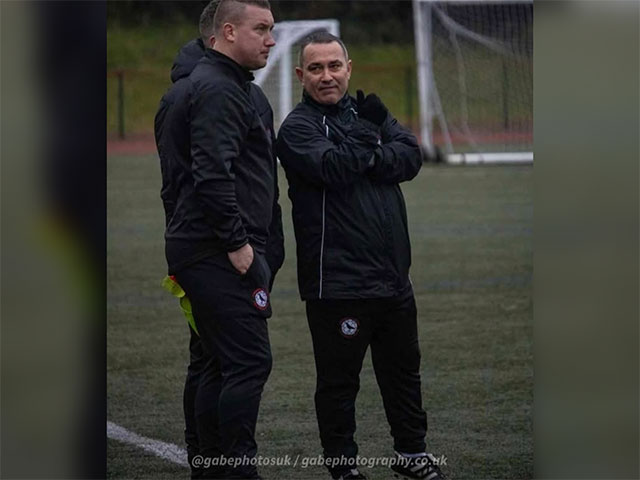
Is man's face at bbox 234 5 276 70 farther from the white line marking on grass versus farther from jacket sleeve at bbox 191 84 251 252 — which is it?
the white line marking on grass

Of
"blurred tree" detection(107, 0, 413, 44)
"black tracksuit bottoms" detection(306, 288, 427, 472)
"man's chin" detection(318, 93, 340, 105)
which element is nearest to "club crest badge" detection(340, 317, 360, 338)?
"black tracksuit bottoms" detection(306, 288, 427, 472)

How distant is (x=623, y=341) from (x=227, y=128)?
1.70 meters

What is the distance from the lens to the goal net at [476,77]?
2138 cm

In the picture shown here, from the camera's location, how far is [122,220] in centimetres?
1360

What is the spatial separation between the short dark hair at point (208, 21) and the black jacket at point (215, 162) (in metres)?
0.38

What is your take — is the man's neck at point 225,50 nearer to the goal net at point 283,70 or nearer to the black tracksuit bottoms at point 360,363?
the black tracksuit bottoms at point 360,363

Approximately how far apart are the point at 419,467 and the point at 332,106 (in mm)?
1347

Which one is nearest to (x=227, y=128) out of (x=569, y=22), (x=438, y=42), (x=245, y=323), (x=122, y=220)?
(x=245, y=323)

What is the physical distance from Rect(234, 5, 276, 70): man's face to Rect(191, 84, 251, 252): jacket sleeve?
6.1 inches

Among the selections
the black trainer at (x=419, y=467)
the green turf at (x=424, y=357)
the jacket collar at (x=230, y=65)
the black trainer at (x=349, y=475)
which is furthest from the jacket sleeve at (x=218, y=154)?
the green turf at (x=424, y=357)

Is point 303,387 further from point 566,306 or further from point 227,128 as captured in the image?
point 566,306

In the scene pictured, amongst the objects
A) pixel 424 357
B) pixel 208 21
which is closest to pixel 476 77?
pixel 424 357

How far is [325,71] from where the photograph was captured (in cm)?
456

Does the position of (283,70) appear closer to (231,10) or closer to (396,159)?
(396,159)
